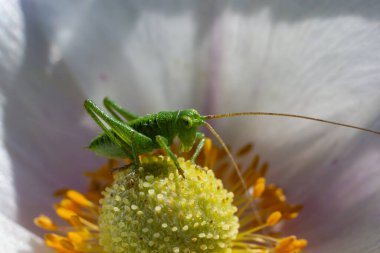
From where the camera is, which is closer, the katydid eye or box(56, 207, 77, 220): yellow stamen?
the katydid eye

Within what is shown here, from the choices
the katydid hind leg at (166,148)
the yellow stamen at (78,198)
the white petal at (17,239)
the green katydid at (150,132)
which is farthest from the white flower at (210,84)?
the katydid hind leg at (166,148)

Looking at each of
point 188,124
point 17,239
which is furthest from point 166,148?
point 17,239

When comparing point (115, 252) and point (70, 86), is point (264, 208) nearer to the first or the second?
point (115, 252)

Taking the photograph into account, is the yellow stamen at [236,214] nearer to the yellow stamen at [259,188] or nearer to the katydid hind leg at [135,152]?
the yellow stamen at [259,188]

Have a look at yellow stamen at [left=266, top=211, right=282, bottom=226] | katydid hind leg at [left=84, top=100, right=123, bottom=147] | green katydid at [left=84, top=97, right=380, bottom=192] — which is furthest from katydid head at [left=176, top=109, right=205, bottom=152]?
yellow stamen at [left=266, top=211, right=282, bottom=226]

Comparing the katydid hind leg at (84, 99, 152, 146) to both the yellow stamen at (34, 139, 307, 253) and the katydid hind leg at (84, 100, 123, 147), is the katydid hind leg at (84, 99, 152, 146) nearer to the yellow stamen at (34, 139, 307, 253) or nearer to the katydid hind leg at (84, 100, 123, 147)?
the katydid hind leg at (84, 100, 123, 147)

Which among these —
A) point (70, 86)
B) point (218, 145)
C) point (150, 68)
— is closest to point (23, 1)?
point (70, 86)
